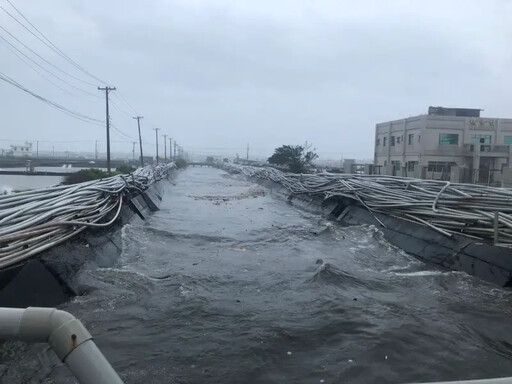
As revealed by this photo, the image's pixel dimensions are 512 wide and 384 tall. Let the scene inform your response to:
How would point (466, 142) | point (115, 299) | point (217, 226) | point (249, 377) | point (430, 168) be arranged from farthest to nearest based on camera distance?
1. point (466, 142)
2. point (430, 168)
3. point (217, 226)
4. point (115, 299)
5. point (249, 377)

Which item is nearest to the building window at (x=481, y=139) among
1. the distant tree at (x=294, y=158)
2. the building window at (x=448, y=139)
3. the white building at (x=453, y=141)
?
the white building at (x=453, y=141)

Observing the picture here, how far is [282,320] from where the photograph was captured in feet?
19.3

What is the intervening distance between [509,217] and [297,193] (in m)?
14.9

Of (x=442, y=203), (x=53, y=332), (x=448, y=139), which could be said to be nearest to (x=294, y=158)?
(x=448, y=139)

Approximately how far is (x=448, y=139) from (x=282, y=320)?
37358mm

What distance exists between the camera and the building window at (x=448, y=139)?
1523 inches

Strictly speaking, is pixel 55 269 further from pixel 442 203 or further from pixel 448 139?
pixel 448 139

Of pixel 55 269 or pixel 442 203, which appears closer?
pixel 55 269

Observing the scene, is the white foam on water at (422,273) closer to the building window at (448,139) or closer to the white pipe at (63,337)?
the white pipe at (63,337)

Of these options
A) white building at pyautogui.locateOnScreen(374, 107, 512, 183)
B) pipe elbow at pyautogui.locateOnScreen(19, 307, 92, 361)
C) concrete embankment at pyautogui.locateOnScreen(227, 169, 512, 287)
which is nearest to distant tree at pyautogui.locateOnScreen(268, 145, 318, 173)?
white building at pyautogui.locateOnScreen(374, 107, 512, 183)

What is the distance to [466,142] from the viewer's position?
39.0m

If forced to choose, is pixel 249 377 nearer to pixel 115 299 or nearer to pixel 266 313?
pixel 266 313

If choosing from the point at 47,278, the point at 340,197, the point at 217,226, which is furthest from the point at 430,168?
the point at 47,278

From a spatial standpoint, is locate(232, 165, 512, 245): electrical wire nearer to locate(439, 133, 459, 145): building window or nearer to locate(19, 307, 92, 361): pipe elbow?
locate(19, 307, 92, 361): pipe elbow
